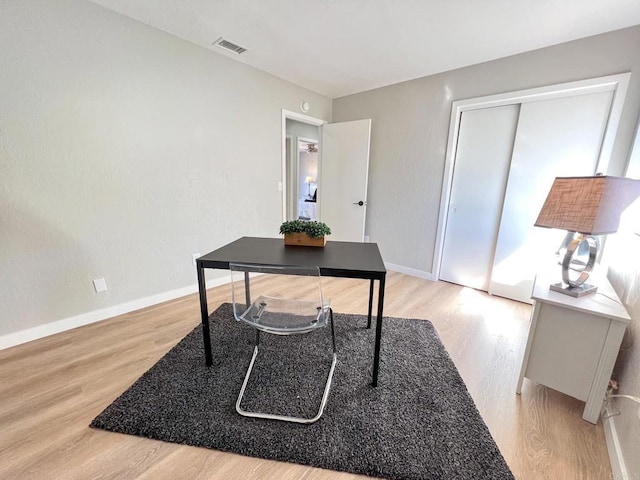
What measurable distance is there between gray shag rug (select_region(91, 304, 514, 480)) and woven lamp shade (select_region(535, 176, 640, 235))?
1067 millimetres

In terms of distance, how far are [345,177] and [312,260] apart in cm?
245

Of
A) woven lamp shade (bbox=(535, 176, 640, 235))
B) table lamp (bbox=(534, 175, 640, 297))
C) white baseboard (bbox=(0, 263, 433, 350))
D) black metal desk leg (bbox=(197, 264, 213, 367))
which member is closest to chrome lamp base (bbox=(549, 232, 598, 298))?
table lamp (bbox=(534, 175, 640, 297))

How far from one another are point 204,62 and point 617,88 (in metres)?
3.45

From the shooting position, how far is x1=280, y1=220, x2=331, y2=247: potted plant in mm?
1690

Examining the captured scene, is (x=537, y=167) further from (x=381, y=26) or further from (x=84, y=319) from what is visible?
(x=84, y=319)

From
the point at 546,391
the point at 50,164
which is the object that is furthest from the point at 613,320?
the point at 50,164

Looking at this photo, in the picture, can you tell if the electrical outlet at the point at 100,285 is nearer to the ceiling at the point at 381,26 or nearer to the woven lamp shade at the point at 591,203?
the ceiling at the point at 381,26

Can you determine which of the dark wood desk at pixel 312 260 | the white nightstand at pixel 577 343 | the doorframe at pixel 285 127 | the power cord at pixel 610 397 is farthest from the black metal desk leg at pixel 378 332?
the doorframe at pixel 285 127

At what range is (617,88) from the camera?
1999mm

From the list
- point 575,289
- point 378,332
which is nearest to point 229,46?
point 378,332

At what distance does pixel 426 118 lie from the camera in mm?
3014

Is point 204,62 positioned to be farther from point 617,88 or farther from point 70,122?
point 617,88

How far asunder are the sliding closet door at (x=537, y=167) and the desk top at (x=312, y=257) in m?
1.81

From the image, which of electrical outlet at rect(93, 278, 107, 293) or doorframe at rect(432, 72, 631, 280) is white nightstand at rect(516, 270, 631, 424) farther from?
electrical outlet at rect(93, 278, 107, 293)
